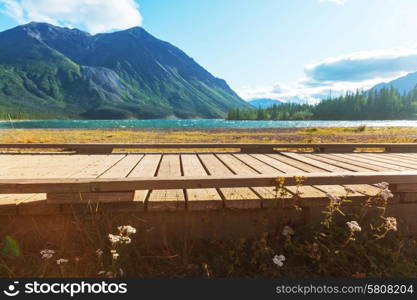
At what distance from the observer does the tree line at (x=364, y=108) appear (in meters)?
167

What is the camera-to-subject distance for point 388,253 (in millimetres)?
3055

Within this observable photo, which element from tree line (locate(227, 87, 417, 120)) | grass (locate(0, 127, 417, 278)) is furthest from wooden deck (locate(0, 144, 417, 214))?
tree line (locate(227, 87, 417, 120))

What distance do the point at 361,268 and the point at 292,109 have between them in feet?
661

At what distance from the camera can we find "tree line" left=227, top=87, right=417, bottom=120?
16700cm

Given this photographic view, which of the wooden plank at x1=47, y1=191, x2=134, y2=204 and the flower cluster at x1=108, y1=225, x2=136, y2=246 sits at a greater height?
the wooden plank at x1=47, y1=191, x2=134, y2=204

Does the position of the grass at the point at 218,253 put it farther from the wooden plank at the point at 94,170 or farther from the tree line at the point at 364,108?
the tree line at the point at 364,108

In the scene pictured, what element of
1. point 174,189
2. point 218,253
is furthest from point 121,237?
point 218,253

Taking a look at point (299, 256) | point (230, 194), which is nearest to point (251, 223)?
point (230, 194)

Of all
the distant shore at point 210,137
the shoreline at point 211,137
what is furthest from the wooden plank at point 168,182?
the distant shore at point 210,137

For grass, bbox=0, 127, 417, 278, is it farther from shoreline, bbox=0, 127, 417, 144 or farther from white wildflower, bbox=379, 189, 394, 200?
shoreline, bbox=0, 127, 417, 144

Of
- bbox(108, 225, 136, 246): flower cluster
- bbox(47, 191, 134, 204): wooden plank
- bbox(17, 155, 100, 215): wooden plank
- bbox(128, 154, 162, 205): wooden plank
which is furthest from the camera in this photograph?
bbox(128, 154, 162, 205): wooden plank

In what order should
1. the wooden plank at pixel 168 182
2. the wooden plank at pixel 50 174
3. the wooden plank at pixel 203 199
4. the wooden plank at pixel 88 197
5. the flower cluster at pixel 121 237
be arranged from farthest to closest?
the wooden plank at pixel 203 199
the wooden plank at pixel 50 174
the wooden plank at pixel 88 197
the wooden plank at pixel 168 182
the flower cluster at pixel 121 237

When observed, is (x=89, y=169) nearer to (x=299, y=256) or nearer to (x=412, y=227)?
(x=299, y=256)

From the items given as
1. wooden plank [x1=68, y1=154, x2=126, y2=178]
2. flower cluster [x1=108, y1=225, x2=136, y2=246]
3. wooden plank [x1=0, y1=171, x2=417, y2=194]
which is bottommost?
flower cluster [x1=108, y1=225, x2=136, y2=246]
